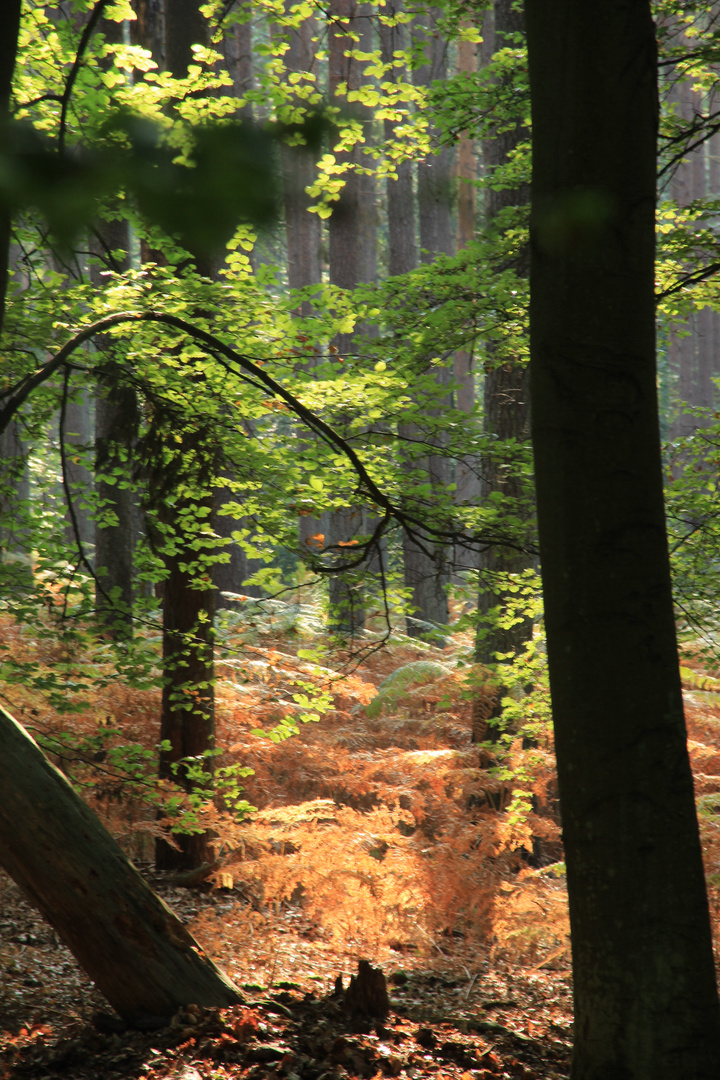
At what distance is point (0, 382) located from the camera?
5059 mm

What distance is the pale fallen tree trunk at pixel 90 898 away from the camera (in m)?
3.90

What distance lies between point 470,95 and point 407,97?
20.0 inches

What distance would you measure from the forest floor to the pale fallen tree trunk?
6.3 inches

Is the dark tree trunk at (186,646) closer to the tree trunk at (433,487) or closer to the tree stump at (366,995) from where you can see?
the tree trunk at (433,487)

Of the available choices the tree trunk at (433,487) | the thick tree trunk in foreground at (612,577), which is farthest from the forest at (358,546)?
the tree trunk at (433,487)

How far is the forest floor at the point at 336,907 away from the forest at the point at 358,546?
0.13 feet

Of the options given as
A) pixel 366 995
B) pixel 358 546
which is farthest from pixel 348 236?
pixel 366 995

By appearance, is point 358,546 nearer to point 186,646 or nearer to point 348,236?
point 186,646

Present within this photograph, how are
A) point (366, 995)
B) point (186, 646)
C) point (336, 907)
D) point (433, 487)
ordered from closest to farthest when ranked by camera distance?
1. point (366, 995)
2. point (433, 487)
3. point (186, 646)
4. point (336, 907)

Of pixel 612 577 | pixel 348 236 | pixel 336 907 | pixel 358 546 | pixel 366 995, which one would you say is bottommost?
pixel 336 907

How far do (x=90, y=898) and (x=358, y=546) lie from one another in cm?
219

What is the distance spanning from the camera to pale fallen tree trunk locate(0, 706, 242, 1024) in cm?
390

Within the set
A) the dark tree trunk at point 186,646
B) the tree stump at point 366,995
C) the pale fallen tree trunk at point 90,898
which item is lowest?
the tree stump at point 366,995

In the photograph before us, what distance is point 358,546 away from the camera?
454 cm
